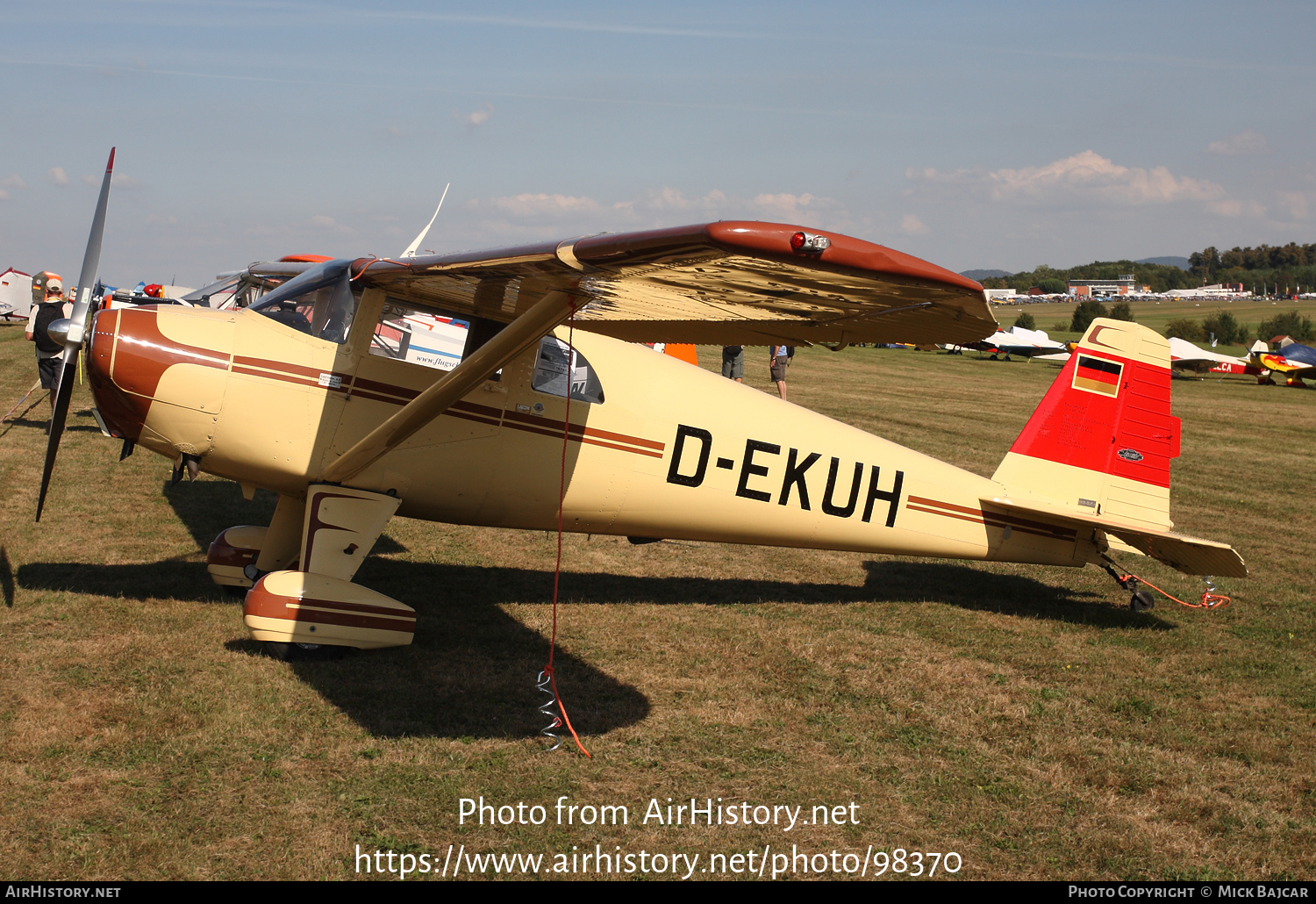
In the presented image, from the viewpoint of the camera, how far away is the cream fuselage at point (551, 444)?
19.5 feet

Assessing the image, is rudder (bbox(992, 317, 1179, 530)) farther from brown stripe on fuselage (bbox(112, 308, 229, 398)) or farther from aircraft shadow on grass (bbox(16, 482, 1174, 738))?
brown stripe on fuselage (bbox(112, 308, 229, 398))

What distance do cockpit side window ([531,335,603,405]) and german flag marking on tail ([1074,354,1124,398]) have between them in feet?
13.4

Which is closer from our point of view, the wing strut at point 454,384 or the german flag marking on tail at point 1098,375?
the wing strut at point 454,384

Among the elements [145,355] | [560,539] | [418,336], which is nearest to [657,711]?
[560,539]

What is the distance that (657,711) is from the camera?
5.41 meters

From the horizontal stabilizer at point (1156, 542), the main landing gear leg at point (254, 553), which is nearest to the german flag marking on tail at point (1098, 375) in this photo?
the horizontal stabilizer at point (1156, 542)

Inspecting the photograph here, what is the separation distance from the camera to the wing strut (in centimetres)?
500

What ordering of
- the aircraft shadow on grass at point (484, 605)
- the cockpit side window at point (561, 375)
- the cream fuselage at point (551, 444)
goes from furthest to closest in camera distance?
the cockpit side window at point (561, 375) < the cream fuselage at point (551, 444) < the aircraft shadow on grass at point (484, 605)

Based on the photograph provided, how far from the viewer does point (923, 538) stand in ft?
24.7

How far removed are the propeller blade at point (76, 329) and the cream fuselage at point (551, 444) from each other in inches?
18.1

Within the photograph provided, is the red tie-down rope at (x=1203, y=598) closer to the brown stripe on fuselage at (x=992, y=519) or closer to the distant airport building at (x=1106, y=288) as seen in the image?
the brown stripe on fuselage at (x=992, y=519)

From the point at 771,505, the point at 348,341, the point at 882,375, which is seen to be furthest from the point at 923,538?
the point at 882,375

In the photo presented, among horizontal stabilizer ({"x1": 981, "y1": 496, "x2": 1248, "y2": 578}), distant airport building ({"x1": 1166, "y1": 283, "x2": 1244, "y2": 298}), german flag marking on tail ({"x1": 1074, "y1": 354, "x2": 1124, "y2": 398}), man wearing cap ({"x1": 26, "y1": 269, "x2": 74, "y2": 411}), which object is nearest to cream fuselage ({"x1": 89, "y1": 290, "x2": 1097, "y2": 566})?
horizontal stabilizer ({"x1": 981, "y1": 496, "x2": 1248, "y2": 578})
